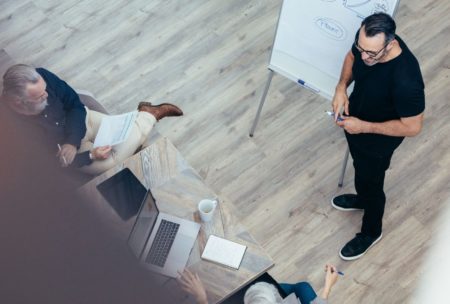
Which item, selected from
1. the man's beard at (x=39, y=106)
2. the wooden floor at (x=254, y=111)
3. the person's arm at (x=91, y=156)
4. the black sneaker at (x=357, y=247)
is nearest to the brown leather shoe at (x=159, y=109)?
the wooden floor at (x=254, y=111)

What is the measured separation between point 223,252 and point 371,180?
88 cm

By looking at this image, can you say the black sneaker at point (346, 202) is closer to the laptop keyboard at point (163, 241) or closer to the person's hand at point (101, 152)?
the laptop keyboard at point (163, 241)

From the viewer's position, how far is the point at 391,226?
3260 millimetres

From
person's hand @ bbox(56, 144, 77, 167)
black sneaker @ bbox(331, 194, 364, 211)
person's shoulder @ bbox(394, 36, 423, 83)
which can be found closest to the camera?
person's shoulder @ bbox(394, 36, 423, 83)

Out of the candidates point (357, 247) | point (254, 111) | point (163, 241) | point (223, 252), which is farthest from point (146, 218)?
point (254, 111)

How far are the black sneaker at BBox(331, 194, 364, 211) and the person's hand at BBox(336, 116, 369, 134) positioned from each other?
895 millimetres

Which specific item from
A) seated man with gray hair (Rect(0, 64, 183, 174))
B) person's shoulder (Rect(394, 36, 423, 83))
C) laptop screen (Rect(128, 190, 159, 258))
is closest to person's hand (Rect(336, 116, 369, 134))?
person's shoulder (Rect(394, 36, 423, 83))

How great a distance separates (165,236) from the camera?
2414mm

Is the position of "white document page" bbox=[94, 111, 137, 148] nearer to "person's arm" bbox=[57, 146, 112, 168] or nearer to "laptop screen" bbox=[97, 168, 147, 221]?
"person's arm" bbox=[57, 146, 112, 168]

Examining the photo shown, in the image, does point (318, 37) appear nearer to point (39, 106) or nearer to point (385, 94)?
point (385, 94)

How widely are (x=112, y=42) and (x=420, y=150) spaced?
8.04ft

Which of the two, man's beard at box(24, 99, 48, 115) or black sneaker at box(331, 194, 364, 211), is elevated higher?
man's beard at box(24, 99, 48, 115)

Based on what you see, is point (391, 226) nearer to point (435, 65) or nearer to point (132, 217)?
point (435, 65)

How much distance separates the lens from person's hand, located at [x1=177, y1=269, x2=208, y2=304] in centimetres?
225
